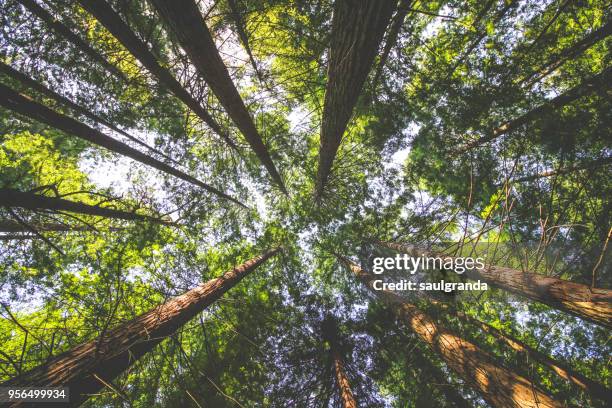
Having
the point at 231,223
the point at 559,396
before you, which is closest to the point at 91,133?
the point at 231,223

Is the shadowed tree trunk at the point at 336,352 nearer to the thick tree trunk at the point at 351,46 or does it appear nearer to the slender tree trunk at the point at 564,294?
the slender tree trunk at the point at 564,294

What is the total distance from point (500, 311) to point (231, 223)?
30.3ft

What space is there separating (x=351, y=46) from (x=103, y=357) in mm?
3980

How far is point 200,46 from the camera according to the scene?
110 inches

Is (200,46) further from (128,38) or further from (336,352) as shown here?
(336,352)

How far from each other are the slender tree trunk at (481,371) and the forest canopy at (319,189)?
3 centimetres

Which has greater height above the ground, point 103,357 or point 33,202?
point 33,202

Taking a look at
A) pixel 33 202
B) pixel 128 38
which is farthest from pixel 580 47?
pixel 33 202

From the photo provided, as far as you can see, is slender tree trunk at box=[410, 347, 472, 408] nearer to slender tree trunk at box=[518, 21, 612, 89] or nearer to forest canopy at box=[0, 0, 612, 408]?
forest canopy at box=[0, 0, 612, 408]

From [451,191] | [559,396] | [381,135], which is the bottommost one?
[559,396]

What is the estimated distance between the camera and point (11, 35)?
468cm

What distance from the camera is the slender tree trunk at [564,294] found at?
104 inches

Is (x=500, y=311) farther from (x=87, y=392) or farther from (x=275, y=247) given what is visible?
(x=87, y=392)

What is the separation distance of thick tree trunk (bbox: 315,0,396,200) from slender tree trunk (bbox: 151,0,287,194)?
1463 mm
